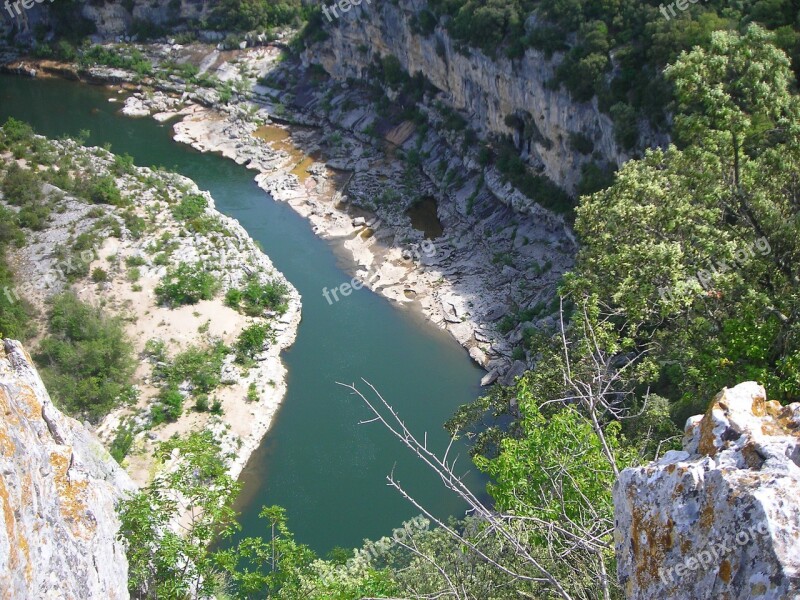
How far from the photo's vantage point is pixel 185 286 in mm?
27625

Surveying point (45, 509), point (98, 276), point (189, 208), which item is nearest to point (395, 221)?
point (189, 208)

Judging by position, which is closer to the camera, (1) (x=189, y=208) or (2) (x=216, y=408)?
(2) (x=216, y=408)

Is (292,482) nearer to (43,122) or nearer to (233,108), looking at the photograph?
(233,108)

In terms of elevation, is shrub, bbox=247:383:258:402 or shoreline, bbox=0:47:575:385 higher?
shoreline, bbox=0:47:575:385

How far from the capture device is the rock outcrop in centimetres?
570

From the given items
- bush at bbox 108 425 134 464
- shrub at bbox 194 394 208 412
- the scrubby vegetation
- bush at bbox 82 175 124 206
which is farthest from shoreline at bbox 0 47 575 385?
the scrubby vegetation

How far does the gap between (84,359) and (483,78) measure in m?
21.4

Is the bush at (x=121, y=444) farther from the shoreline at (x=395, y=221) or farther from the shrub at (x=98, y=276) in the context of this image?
the shoreline at (x=395, y=221)

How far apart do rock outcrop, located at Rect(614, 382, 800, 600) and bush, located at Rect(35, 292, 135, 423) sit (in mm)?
19653

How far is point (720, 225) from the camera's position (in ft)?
39.3

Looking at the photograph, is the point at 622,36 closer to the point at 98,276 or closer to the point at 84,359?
the point at 98,276

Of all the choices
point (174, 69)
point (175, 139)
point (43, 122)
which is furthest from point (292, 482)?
point (174, 69)

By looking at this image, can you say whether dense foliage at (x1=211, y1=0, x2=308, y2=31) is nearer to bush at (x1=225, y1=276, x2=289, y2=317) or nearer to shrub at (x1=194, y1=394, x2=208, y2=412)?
bush at (x1=225, y1=276, x2=289, y2=317)

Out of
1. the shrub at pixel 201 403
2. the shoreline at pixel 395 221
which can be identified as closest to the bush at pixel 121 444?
the shrub at pixel 201 403
